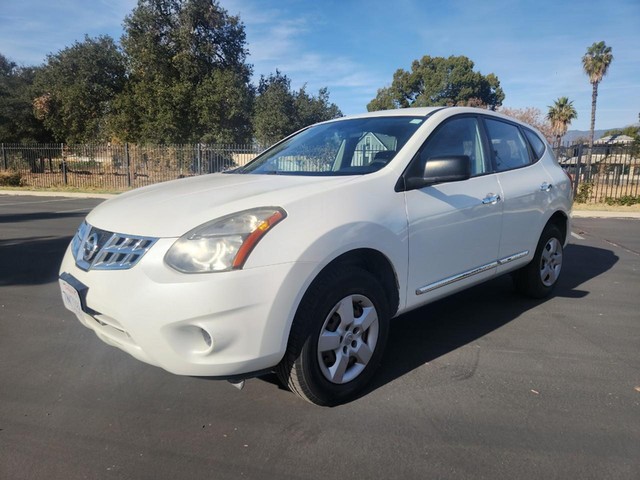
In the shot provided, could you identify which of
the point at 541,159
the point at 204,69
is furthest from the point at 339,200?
the point at 204,69

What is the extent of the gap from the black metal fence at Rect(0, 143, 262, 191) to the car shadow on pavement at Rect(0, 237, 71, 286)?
13.1 meters

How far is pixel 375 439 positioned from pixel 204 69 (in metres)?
28.6

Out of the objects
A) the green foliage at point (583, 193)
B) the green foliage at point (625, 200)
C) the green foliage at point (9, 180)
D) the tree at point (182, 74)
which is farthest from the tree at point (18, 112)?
the green foliage at point (625, 200)

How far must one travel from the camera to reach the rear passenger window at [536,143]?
4738 millimetres

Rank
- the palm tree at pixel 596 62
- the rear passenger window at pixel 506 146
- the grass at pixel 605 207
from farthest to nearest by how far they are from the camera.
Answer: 1. the palm tree at pixel 596 62
2. the grass at pixel 605 207
3. the rear passenger window at pixel 506 146

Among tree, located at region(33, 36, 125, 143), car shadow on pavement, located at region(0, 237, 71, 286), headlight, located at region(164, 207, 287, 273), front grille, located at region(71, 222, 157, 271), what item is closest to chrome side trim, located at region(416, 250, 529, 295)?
headlight, located at region(164, 207, 287, 273)

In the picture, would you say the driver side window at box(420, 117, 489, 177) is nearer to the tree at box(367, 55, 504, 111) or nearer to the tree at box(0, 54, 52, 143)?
the tree at box(0, 54, 52, 143)

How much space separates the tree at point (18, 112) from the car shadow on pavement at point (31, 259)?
27.1 m

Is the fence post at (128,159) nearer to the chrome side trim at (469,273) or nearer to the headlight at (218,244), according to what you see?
the chrome side trim at (469,273)

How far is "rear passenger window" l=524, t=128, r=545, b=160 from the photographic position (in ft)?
15.5

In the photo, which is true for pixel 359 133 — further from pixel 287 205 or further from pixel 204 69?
pixel 204 69

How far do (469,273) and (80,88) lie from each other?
3090 centimetres

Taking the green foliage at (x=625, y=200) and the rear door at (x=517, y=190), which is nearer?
the rear door at (x=517, y=190)

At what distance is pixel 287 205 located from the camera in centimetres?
253
